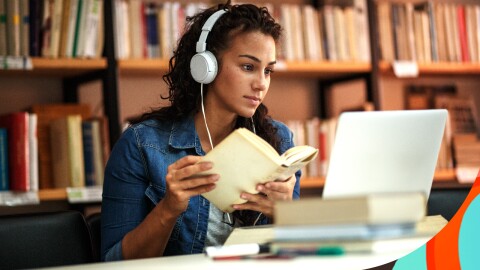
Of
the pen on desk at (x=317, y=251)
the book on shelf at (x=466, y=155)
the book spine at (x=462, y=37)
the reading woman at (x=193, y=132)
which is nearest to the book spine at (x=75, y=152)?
the reading woman at (x=193, y=132)

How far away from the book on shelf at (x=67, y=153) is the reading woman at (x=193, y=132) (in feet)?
2.77

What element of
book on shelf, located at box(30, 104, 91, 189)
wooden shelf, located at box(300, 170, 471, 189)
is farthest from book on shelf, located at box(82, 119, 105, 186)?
wooden shelf, located at box(300, 170, 471, 189)

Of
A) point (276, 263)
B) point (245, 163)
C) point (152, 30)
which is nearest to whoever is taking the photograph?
point (276, 263)

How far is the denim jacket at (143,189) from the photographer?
1606mm

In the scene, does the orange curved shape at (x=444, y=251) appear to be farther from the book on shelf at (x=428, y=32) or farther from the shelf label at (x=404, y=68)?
the book on shelf at (x=428, y=32)

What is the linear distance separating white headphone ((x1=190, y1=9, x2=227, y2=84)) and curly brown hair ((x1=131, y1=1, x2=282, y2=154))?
2.1 inches

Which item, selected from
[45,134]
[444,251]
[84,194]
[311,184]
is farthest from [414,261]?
[311,184]

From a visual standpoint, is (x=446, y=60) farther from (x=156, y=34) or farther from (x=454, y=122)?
(x=156, y=34)

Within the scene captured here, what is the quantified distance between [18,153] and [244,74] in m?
1.13

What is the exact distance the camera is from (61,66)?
265 cm

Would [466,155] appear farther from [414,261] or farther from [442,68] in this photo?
[414,261]

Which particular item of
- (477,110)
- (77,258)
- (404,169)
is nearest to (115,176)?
(77,258)

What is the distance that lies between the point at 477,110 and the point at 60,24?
2.17m

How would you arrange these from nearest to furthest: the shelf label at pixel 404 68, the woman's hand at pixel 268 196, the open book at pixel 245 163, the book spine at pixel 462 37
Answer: the open book at pixel 245 163
the woman's hand at pixel 268 196
the shelf label at pixel 404 68
the book spine at pixel 462 37
